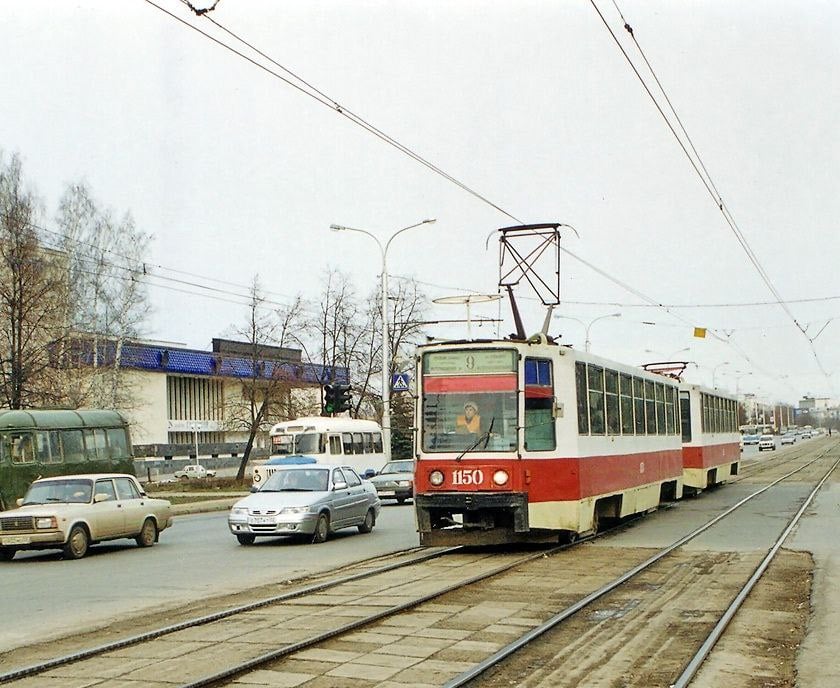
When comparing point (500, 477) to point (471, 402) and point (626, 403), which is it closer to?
point (471, 402)

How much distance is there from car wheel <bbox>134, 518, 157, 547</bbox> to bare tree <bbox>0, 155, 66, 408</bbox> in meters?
17.6

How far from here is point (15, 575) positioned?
16328 mm

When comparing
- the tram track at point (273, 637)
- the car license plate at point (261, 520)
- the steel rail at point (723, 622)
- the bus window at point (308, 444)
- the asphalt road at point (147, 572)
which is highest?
the bus window at point (308, 444)

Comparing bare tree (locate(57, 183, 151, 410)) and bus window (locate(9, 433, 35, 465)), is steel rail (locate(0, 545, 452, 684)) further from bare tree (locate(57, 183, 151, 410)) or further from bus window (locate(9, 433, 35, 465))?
bare tree (locate(57, 183, 151, 410))

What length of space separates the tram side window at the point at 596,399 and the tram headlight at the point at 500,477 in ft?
7.98

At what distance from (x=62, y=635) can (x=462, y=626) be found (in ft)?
11.8

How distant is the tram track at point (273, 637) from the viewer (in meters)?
8.19

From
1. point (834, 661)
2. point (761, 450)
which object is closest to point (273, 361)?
point (834, 661)

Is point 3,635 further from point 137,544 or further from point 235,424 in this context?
point 235,424

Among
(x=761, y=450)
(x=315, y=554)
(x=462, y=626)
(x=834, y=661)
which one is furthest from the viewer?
(x=761, y=450)

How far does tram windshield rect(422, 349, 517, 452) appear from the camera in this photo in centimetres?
1606

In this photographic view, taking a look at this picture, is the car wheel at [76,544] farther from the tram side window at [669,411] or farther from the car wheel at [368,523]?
the tram side window at [669,411]

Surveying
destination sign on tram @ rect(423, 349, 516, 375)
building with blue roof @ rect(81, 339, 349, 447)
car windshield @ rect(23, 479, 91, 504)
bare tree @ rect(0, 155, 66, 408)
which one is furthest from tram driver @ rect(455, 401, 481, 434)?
building with blue roof @ rect(81, 339, 349, 447)

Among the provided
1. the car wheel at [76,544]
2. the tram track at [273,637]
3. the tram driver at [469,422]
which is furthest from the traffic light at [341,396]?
the tram track at [273,637]
